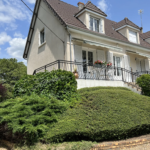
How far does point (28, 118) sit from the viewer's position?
451cm

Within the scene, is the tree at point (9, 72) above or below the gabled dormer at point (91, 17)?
below

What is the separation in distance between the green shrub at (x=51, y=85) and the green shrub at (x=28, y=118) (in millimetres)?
1320

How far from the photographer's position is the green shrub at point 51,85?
671 centimetres

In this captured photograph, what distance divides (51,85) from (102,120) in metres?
3.00

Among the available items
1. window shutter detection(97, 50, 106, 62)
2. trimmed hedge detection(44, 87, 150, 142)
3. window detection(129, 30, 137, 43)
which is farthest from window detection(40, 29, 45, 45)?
trimmed hedge detection(44, 87, 150, 142)

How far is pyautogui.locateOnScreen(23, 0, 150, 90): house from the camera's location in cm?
1107

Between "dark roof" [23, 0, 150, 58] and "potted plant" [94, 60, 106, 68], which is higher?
"dark roof" [23, 0, 150, 58]

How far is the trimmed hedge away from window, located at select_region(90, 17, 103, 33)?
8825 millimetres

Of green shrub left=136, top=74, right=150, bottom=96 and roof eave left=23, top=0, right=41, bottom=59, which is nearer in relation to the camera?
green shrub left=136, top=74, right=150, bottom=96

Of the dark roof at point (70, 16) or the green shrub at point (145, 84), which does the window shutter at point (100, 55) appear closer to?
the dark roof at point (70, 16)

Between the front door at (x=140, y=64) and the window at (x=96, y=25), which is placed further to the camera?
the front door at (x=140, y=64)

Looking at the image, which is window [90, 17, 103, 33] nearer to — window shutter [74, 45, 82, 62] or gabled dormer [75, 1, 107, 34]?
gabled dormer [75, 1, 107, 34]

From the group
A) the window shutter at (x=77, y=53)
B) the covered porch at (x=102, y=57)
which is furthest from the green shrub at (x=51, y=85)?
the window shutter at (x=77, y=53)

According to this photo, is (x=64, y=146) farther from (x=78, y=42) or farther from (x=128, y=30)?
(x=128, y=30)
